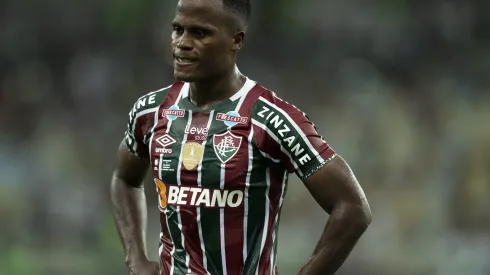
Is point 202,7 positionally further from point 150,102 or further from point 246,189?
point 246,189

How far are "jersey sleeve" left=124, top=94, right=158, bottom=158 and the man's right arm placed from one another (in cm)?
5

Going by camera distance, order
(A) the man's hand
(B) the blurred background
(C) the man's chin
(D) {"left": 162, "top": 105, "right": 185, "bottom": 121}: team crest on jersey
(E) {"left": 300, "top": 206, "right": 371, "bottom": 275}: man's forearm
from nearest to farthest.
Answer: (E) {"left": 300, "top": 206, "right": 371, "bottom": 275}: man's forearm → (C) the man's chin → (D) {"left": 162, "top": 105, "right": 185, "bottom": 121}: team crest on jersey → (A) the man's hand → (B) the blurred background

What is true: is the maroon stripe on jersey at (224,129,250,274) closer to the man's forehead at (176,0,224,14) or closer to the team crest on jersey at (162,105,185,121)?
the team crest on jersey at (162,105,185,121)

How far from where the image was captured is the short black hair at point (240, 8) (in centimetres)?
261

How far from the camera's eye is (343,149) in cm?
600

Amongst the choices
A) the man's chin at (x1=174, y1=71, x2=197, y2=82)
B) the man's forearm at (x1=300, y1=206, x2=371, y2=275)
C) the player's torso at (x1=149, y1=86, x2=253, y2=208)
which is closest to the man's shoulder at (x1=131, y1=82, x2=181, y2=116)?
the player's torso at (x1=149, y1=86, x2=253, y2=208)

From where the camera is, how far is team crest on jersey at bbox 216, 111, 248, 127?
260cm

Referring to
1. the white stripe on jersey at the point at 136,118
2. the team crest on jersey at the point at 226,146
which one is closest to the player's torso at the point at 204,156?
the team crest on jersey at the point at 226,146

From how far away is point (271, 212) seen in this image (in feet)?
8.73

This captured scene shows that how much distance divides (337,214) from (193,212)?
1.49ft

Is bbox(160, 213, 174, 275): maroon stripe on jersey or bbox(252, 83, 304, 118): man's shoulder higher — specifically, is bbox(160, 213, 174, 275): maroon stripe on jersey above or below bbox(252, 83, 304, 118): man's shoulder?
below

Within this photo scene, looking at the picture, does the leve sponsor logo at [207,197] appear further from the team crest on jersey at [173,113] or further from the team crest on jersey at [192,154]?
the team crest on jersey at [173,113]

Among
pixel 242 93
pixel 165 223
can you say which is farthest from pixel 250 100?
pixel 165 223

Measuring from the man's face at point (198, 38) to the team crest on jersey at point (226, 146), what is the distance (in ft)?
0.66
